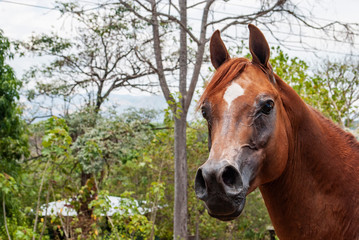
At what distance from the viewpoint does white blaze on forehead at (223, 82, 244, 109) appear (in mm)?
1883

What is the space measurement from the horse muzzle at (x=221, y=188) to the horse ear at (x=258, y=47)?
76 centimetres

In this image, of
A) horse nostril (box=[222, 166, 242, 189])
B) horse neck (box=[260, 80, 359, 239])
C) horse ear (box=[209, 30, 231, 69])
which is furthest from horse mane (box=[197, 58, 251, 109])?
horse nostril (box=[222, 166, 242, 189])

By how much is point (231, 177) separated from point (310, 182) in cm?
66

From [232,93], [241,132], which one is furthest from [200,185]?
[232,93]

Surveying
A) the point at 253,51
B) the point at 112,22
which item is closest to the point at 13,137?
the point at 112,22

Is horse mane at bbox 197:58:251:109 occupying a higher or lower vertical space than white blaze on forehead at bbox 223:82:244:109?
higher

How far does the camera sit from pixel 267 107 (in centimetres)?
189

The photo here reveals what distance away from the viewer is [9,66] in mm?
8508

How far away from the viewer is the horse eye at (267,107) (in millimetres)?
1889

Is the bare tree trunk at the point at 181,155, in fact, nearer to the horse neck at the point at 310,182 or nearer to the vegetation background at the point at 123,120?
the vegetation background at the point at 123,120

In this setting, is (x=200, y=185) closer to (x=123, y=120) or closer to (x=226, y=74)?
(x=226, y=74)

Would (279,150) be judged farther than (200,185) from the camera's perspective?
Yes

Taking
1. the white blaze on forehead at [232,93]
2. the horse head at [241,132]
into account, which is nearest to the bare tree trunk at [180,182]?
the horse head at [241,132]

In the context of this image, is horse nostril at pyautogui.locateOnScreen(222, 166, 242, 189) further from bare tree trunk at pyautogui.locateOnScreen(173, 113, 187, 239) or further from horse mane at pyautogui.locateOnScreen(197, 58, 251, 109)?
bare tree trunk at pyautogui.locateOnScreen(173, 113, 187, 239)
